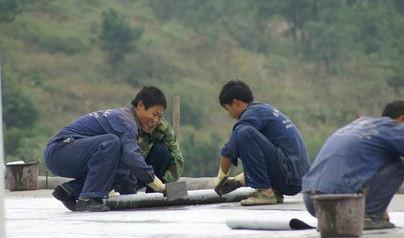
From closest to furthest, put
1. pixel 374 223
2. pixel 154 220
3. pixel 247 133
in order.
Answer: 1. pixel 374 223
2. pixel 154 220
3. pixel 247 133

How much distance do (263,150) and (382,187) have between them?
8.14 feet

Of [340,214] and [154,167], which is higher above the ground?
[340,214]

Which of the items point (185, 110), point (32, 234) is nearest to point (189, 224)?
point (32, 234)

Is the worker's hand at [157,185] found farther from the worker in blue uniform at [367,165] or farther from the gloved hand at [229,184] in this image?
the worker in blue uniform at [367,165]

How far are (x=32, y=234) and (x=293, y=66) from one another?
42.7 metres

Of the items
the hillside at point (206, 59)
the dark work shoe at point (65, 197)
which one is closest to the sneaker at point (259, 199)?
the dark work shoe at point (65, 197)

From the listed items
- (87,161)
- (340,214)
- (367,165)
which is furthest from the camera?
(87,161)

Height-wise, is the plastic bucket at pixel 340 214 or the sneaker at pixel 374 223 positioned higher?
the plastic bucket at pixel 340 214

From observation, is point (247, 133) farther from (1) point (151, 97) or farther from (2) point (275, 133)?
(1) point (151, 97)

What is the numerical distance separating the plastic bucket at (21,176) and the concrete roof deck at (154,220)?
257 cm

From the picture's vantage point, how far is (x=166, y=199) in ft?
31.8

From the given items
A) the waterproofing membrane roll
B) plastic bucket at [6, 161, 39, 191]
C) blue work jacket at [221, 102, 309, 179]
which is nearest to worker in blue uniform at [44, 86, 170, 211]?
blue work jacket at [221, 102, 309, 179]

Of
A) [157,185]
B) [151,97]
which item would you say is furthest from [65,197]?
[151,97]

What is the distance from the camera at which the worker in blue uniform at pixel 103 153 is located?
9.36 m
